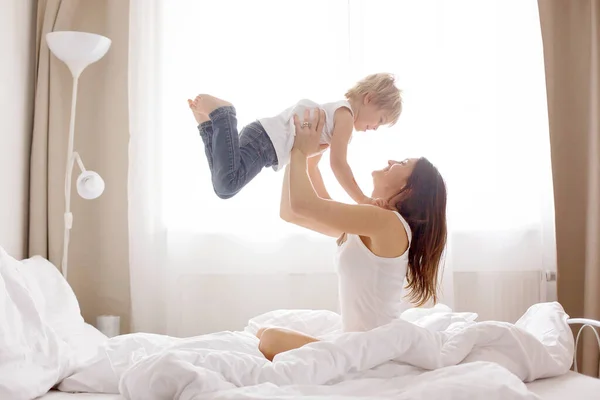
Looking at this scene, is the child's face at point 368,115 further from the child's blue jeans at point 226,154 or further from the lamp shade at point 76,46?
the lamp shade at point 76,46

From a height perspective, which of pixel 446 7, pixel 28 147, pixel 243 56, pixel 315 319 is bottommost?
pixel 315 319

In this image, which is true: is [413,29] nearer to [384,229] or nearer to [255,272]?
[255,272]

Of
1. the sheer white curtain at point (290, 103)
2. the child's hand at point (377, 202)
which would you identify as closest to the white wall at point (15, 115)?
the sheer white curtain at point (290, 103)

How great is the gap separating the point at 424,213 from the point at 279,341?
0.59 meters

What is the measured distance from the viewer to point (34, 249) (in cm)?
333

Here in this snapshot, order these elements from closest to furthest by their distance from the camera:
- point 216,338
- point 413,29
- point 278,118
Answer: point 216,338 < point 278,118 < point 413,29

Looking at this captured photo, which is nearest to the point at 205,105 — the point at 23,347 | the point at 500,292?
the point at 23,347

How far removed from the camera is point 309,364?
1.77 m

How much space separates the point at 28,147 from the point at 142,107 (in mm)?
563

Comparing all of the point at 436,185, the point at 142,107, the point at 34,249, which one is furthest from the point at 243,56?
the point at 436,185

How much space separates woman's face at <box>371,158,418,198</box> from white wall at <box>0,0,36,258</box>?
1.60m

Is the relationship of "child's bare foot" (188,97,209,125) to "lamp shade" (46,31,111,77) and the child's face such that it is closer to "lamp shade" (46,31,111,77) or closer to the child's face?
the child's face

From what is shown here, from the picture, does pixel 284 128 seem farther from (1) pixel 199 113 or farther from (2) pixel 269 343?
(2) pixel 269 343

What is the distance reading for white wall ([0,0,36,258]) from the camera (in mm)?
2996
